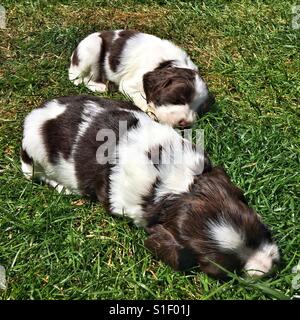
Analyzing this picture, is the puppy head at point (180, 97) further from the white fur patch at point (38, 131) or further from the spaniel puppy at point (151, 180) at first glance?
the white fur patch at point (38, 131)

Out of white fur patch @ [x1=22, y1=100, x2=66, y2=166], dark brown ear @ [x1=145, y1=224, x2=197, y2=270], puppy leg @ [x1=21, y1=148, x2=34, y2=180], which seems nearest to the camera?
dark brown ear @ [x1=145, y1=224, x2=197, y2=270]

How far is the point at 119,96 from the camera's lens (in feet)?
20.0

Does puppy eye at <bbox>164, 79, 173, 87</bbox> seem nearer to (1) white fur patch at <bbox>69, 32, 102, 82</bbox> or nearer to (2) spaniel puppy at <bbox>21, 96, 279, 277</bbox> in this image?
(2) spaniel puppy at <bbox>21, 96, 279, 277</bbox>

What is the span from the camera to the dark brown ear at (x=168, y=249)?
373 cm

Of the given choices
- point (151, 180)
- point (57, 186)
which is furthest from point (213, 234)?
point (57, 186)

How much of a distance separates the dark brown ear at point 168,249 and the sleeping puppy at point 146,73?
71.8 inches

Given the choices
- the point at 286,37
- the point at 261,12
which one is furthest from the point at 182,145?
the point at 261,12

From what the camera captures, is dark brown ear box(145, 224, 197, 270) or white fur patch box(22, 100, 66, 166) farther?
white fur patch box(22, 100, 66, 166)

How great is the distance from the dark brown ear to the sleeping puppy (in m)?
1.82

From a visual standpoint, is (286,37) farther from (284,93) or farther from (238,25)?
(284,93)

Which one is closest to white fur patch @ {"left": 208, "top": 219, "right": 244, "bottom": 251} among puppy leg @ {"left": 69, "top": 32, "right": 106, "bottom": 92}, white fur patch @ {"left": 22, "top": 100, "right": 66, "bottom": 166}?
white fur patch @ {"left": 22, "top": 100, "right": 66, "bottom": 166}

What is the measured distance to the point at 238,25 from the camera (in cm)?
716

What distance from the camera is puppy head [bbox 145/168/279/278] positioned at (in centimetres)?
351

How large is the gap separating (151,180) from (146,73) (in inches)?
93.3
